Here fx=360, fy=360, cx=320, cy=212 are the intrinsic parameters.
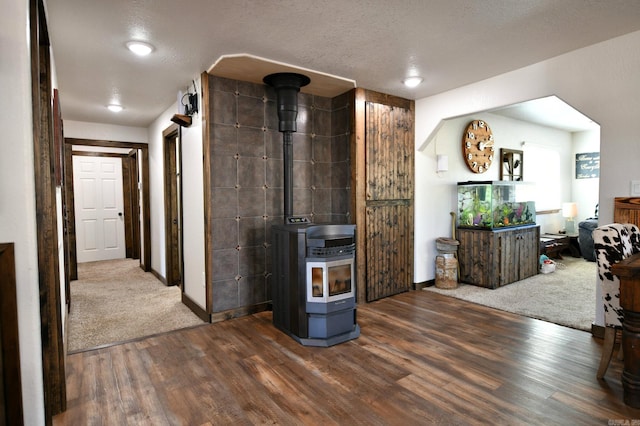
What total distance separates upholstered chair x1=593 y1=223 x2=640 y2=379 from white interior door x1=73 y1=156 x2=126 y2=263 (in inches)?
293

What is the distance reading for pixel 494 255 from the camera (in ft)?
14.5

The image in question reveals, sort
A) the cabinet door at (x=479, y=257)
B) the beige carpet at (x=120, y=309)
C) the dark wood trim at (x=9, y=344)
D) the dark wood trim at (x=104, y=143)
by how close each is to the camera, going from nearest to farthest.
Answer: the dark wood trim at (x=9, y=344), the beige carpet at (x=120, y=309), the cabinet door at (x=479, y=257), the dark wood trim at (x=104, y=143)

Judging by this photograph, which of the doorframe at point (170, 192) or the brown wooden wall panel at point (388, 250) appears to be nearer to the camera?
the brown wooden wall panel at point (388, 250)

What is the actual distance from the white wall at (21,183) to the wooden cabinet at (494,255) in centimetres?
442

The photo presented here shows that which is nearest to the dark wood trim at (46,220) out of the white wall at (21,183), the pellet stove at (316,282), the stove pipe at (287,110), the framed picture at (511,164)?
the white wall at (21,183)

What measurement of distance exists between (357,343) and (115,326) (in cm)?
224

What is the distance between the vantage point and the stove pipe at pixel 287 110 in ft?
10.9

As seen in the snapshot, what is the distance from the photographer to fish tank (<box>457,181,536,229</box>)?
15.3 feet

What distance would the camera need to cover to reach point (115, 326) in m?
3.33

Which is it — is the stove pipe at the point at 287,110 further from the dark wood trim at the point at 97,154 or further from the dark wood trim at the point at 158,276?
the dark wood trim at the point at 97,154

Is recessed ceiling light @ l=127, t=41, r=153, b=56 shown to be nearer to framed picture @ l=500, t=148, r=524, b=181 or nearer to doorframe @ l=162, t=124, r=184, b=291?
doorframe @ l=162, t=124, r=184, b=291

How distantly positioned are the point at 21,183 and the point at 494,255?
4.54 meters

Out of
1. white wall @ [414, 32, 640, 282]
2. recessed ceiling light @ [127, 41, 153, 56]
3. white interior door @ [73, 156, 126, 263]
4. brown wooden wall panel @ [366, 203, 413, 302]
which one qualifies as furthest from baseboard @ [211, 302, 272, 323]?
white interior door @ [73, 156, 126, 263]

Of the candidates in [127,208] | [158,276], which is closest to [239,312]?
[158,276]
